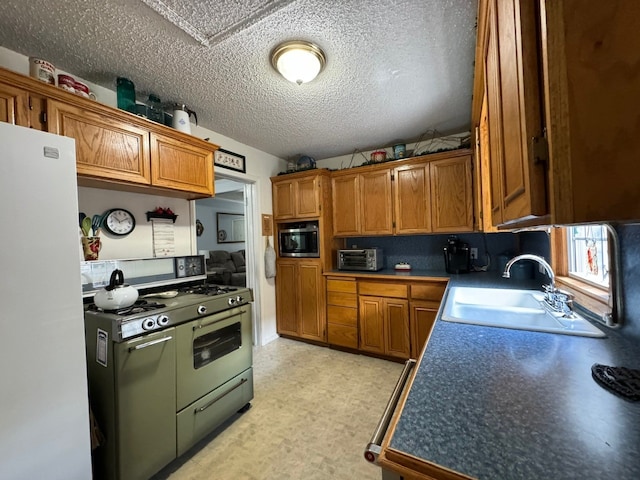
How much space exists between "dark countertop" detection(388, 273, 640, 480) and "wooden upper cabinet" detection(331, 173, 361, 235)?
2.32m

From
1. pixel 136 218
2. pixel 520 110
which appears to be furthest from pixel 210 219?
pixel 520 110

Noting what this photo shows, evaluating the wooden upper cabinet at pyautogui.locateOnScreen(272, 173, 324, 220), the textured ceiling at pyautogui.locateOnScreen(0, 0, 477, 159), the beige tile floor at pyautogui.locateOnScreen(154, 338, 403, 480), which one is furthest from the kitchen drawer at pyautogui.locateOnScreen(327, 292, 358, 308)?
the textured ceiling at pyautogui.locateOnScreen(0, 0, 477, 159)

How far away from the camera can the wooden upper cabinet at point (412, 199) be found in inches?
110

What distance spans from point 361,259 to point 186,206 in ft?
6.27

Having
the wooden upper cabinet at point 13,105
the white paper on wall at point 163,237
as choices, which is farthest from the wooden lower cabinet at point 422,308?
the wooden upper cabinet at point 13,105

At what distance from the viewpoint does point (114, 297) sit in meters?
1.43

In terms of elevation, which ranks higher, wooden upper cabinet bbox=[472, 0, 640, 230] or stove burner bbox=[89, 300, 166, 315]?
wooden upper cabinet bbox=[472, 0, 640, 230]

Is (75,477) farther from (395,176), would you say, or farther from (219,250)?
(219,250)

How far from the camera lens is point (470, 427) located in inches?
21.3

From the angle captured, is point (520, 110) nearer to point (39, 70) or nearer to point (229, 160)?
point (39, 70)

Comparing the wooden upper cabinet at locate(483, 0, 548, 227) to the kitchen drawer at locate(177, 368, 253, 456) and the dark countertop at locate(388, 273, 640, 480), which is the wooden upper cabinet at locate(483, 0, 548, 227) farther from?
the kitchen drawer at locate(177, 368, 253, 456)

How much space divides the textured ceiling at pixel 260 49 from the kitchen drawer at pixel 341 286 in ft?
5.65

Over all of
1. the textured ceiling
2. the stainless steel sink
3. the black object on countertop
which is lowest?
the stainless steel sink

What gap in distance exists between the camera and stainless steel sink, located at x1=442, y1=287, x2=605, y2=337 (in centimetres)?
107
